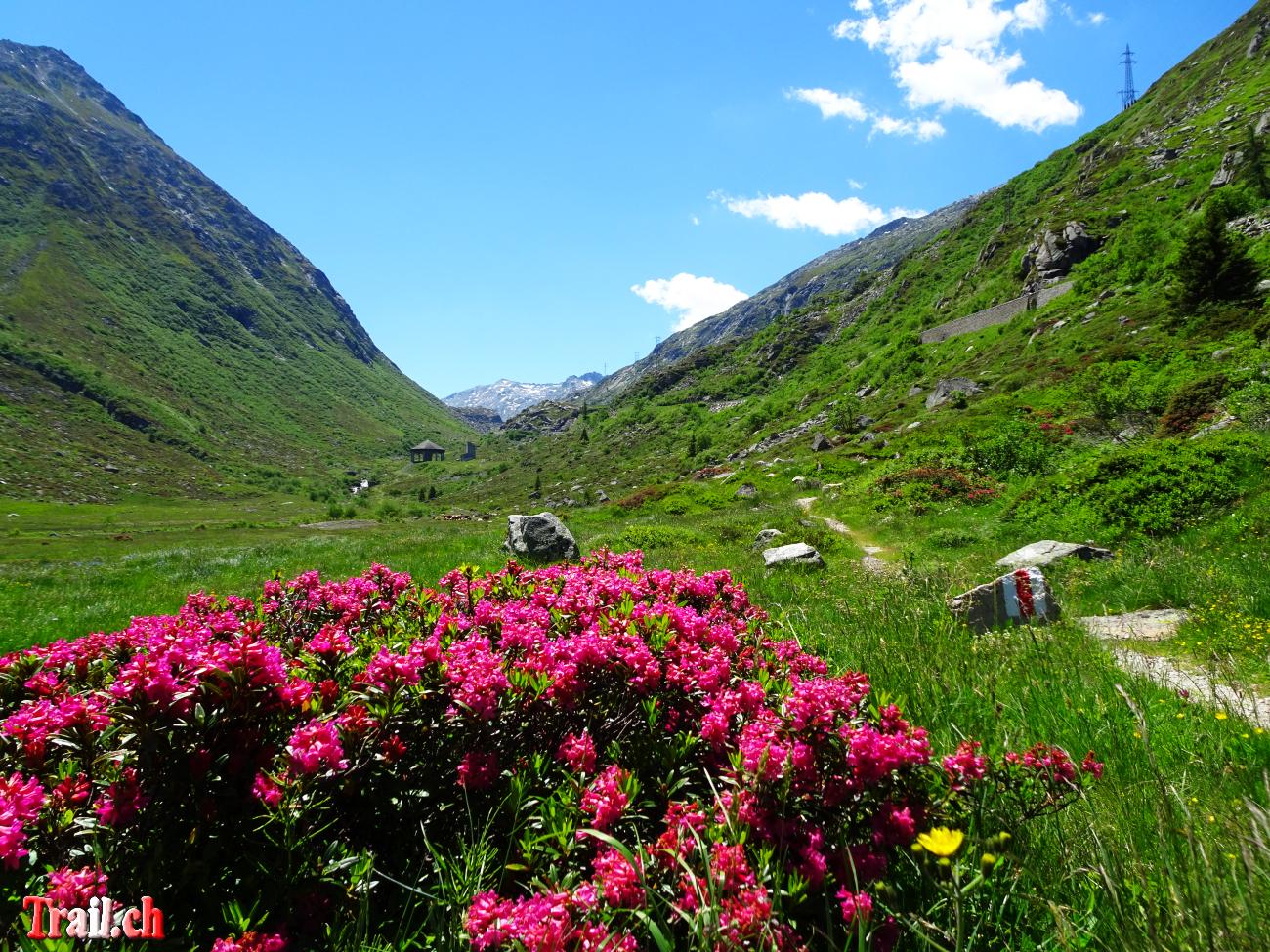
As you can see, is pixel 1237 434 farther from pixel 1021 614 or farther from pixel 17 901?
pixel 17 901

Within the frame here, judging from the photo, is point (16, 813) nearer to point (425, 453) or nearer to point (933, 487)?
point (933, 487)

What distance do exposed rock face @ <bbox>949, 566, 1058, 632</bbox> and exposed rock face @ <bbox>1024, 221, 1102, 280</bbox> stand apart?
65.4 meters

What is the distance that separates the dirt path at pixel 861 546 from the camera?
12366mm

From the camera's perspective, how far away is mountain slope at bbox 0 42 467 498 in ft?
322

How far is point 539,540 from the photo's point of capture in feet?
54.9

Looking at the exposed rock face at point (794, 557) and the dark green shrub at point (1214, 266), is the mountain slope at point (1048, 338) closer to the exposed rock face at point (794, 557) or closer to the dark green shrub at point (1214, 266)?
the dark green shrub at point (1214, 266)

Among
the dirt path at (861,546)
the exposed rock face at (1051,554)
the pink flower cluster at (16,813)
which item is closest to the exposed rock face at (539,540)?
the dirt path at (861,546)

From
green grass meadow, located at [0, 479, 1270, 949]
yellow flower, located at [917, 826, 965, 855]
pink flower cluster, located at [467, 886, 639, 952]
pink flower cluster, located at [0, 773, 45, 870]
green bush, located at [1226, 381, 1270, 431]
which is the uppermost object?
green bush, located at [1226, 381, 1270, 431]

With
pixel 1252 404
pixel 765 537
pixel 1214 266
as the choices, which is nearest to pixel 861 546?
pixel 765 537

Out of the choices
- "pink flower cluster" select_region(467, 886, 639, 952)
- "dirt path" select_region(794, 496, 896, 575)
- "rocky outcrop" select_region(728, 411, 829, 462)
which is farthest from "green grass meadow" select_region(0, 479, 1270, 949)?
"rocky outcrop" select_region(728, 411, 829, 462)

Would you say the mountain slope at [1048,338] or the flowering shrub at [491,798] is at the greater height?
the mountain slope at [1048,338]

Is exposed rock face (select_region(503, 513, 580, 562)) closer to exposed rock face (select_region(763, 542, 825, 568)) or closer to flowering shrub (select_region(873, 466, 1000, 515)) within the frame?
exposed rock face (select_region(763, 542, 825, 568))

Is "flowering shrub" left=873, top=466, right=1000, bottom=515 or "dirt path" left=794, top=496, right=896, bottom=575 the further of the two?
"flowering shrub" left=873, top=466, right=1000, bottom=515

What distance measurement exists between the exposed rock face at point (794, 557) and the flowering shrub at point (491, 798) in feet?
32.3
